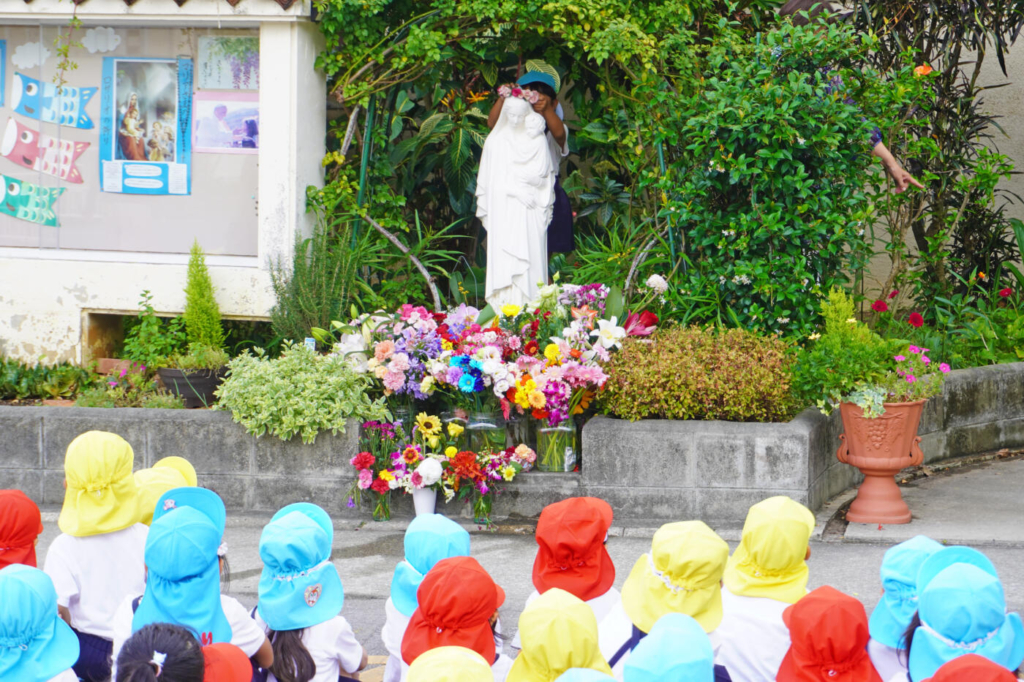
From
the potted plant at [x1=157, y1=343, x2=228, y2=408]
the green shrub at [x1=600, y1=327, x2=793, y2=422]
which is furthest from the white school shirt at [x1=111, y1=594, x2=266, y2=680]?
the potted plant at [x1=157, y1=343, x2=228, y2=408]

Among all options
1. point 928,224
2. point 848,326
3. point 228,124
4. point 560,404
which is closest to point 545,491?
point 560,404

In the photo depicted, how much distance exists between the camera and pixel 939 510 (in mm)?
6375

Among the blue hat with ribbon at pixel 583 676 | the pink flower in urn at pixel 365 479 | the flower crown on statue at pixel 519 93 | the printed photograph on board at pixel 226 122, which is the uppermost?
the flower crown on statue at pixel 519 93

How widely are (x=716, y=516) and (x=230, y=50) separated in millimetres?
4773

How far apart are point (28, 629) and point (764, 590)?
201 cm

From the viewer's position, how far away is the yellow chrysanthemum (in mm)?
6434

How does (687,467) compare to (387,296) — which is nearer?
(687,467)

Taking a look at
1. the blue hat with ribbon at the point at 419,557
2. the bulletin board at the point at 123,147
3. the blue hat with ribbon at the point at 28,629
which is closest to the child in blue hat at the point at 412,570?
the blue hat with ribbon at the point at 419,557

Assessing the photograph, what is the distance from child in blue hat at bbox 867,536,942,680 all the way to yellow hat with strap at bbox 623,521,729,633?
0.44 meters

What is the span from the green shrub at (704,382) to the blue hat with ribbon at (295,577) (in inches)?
130

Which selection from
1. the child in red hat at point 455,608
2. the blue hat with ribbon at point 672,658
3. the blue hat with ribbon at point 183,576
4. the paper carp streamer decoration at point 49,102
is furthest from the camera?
the paper carp streamer decoration at point 49,102

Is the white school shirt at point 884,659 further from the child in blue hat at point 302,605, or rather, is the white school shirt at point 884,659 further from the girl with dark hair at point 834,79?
the girl with dark hair at point 834,79

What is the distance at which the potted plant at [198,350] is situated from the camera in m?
7.18

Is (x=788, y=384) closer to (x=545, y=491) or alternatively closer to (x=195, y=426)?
(x=545, y=491)
